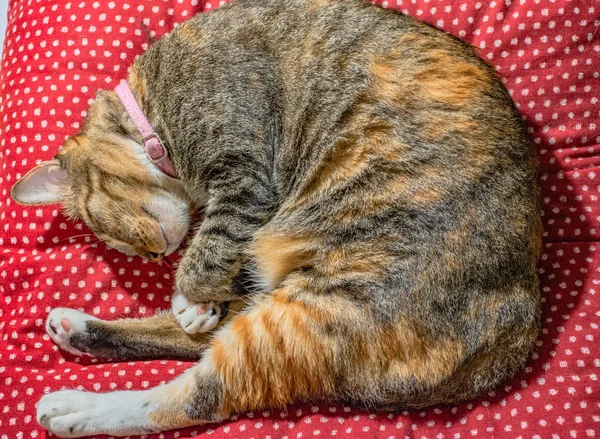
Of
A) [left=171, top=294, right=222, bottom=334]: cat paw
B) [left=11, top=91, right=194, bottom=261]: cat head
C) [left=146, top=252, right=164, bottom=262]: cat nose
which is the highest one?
[left=11, top=91, right=194, bottom=261]: cat head

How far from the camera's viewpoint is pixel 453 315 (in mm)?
1861

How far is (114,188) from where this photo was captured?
2.22 m

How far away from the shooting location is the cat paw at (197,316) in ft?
7.25

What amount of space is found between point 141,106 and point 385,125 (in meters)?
0.83

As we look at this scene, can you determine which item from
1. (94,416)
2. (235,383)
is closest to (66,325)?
(94,416)

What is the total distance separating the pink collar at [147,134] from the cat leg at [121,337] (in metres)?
0.52

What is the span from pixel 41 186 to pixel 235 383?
3.15ft

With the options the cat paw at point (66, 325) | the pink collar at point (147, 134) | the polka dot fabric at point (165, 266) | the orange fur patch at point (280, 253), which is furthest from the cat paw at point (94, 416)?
the pink collar at point (147, 134)

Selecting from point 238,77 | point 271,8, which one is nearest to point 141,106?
point 238,77

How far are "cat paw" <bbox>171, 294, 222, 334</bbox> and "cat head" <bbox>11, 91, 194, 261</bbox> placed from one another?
0.67ft

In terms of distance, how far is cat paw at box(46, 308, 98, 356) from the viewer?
223 centimetres

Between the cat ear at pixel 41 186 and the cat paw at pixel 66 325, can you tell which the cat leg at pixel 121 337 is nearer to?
the cat paw at pixel 66 325

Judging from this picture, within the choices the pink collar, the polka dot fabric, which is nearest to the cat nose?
the polka dot fabric

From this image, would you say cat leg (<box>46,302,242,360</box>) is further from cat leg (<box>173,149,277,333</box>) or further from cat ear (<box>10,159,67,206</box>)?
cat ear (<box>10,159,67,206</box>)
